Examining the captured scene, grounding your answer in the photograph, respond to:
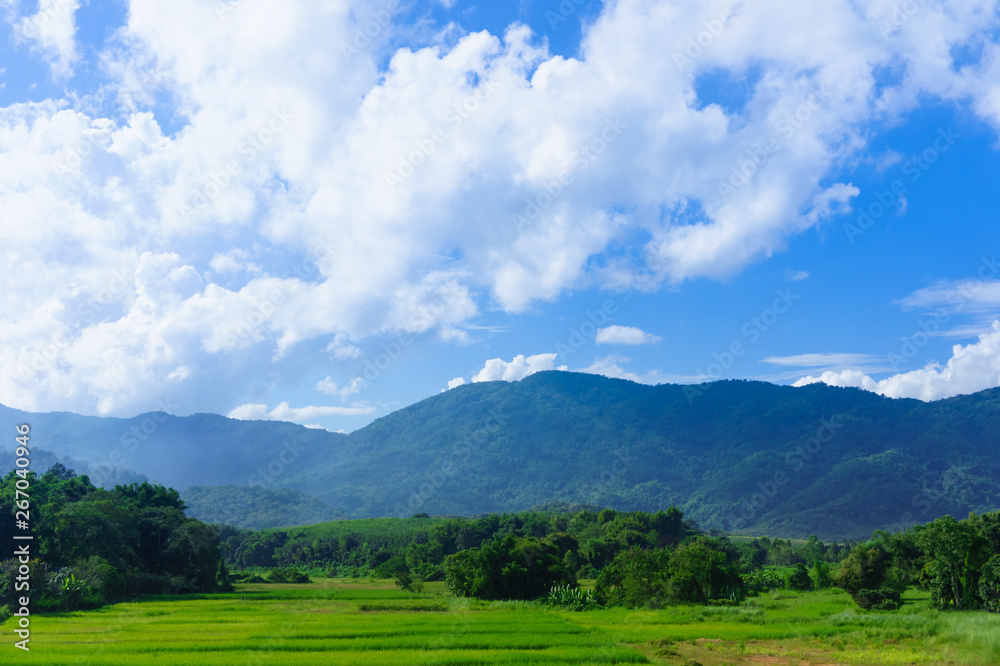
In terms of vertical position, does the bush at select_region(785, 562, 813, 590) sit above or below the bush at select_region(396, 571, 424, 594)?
below

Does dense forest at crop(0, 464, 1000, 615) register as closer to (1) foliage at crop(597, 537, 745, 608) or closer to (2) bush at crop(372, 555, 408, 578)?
(1) foliage at crop(597, 537, 745, 608)

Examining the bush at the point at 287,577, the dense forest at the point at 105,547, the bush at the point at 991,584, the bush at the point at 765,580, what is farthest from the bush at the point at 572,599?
the bush at the point at 287,577

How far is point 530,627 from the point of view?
31.6m

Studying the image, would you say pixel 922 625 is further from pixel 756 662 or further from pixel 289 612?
pixel 289 612

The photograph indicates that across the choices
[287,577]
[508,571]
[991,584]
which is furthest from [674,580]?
[287,577]

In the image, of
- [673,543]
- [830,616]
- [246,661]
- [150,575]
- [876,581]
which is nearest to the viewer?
[246,661]

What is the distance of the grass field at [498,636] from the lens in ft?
77.5

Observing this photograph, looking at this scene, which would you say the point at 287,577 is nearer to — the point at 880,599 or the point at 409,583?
the point at 409,583

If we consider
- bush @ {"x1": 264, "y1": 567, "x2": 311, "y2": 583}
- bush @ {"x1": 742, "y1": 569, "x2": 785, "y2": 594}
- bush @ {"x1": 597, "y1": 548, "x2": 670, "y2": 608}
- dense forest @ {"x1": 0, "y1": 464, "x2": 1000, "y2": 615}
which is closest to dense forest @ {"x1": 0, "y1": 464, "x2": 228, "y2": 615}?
dense forest @ {"x1": 0, "y1": 464, "x2": 1000, "y2": 615}

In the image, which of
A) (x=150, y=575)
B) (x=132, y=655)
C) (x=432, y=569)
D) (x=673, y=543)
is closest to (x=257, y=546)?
(x=432, y=569)

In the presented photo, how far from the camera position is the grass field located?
2362 cm

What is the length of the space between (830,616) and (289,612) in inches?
1265

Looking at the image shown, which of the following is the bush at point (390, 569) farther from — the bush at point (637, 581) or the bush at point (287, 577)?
the bush at point (637, 581)

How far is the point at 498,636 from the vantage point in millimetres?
28344
